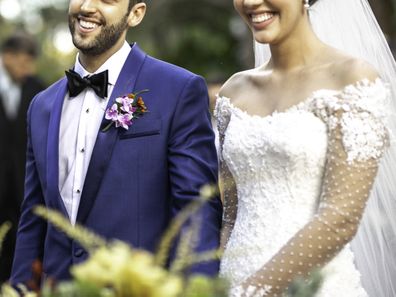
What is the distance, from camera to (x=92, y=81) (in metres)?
4.58

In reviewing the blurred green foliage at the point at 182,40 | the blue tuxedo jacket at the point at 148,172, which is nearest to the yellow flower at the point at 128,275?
the blue tuxedo jacket at the point at 148,172

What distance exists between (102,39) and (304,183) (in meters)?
1.17

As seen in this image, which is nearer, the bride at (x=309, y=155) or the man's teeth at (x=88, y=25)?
the bride at (x=309, y=155)

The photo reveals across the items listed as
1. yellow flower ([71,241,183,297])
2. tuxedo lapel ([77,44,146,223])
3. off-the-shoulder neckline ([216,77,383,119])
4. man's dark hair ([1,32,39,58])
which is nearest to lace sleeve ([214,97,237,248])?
off-the-shoulder neckline ([216,77,383,119])

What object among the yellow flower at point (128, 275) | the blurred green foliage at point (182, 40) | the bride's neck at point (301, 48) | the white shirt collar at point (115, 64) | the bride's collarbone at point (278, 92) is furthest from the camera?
the blurred green foliage at point (182, 40)

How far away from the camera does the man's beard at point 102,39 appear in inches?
179

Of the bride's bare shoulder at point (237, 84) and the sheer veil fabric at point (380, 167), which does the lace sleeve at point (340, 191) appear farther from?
the bride's bare shoulder at point (237, 84)

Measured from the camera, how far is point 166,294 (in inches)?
92.5

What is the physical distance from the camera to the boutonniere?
4449mm

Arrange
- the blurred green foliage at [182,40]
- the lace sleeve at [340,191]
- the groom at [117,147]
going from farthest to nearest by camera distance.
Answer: the blurred green foliage at [182,40] → the groom at [117,147] → the lace sleeve at [340,191]

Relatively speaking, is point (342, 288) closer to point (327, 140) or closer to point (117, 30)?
point (327, 140)

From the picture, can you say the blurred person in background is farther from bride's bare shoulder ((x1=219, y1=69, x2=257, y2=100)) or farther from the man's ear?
bride's bare shoulder ((x1=219, y1=69, x2=257, y2=100))

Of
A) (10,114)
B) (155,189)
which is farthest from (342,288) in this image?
(10,114)

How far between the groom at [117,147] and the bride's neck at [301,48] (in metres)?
0.48
